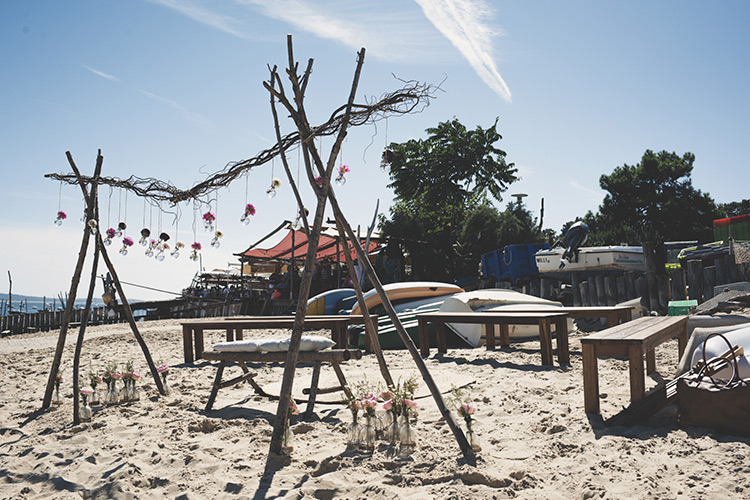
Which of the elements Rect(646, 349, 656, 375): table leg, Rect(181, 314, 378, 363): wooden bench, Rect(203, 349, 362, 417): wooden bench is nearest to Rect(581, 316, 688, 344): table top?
Rect(646, 349, 656, 375): table leg

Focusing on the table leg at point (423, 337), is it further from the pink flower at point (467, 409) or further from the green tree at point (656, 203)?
the green tree at point (656, 203)

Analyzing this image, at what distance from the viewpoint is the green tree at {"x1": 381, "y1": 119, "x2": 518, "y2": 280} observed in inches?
935

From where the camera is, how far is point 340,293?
14.4 metres

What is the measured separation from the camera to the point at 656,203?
36.7m

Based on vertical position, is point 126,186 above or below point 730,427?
above

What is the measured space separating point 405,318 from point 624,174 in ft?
110

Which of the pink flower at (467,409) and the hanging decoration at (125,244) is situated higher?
the hanging decoration at (125,244)

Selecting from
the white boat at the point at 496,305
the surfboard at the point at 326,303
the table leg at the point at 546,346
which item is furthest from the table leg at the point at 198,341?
the surfboard at the point at 326,303

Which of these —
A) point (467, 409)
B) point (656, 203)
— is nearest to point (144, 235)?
point (467, 409)

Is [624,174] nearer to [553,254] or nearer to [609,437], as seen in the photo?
[553,254]

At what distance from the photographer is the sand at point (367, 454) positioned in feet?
10.1

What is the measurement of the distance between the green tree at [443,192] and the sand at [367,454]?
58.7ft

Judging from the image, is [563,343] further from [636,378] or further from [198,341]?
[198,341]

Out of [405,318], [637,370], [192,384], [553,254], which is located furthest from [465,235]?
[637,370]
